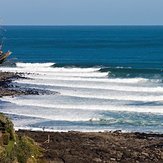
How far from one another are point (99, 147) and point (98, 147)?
5 cm

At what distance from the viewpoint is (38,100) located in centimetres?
4738

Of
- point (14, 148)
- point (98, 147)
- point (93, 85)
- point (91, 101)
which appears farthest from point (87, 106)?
point (14, 148)

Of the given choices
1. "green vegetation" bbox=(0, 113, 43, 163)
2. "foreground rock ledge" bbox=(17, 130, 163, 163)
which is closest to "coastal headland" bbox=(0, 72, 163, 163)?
"foreground rock ledge" bbox=(17, 130, 163, 163)

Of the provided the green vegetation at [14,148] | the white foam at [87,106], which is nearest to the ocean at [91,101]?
the white foam at [87,106]

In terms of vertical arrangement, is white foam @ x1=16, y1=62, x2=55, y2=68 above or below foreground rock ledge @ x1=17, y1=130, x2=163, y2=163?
above

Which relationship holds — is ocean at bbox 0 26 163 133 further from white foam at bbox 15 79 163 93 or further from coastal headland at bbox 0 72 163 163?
coastal headland at bbox 0 72 163 163

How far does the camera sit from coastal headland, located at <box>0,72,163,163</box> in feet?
80.1

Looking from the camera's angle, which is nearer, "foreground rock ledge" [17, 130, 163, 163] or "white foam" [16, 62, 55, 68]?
"foreground rock ledge" [17, 130, 163, 163]

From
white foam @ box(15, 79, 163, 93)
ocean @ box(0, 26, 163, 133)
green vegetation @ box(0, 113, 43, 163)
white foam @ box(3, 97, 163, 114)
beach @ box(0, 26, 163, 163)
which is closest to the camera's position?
green vegetation @ box(0, 113, 43, 163)

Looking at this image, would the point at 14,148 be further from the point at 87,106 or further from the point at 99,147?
the point at 87,106

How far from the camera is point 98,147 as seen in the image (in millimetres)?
26078

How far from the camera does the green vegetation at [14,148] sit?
2186 centimetres

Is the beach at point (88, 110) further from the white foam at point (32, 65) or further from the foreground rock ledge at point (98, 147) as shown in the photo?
the white foam at point (32, 65)

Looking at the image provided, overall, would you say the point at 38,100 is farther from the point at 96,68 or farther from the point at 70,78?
the point at 96,68
